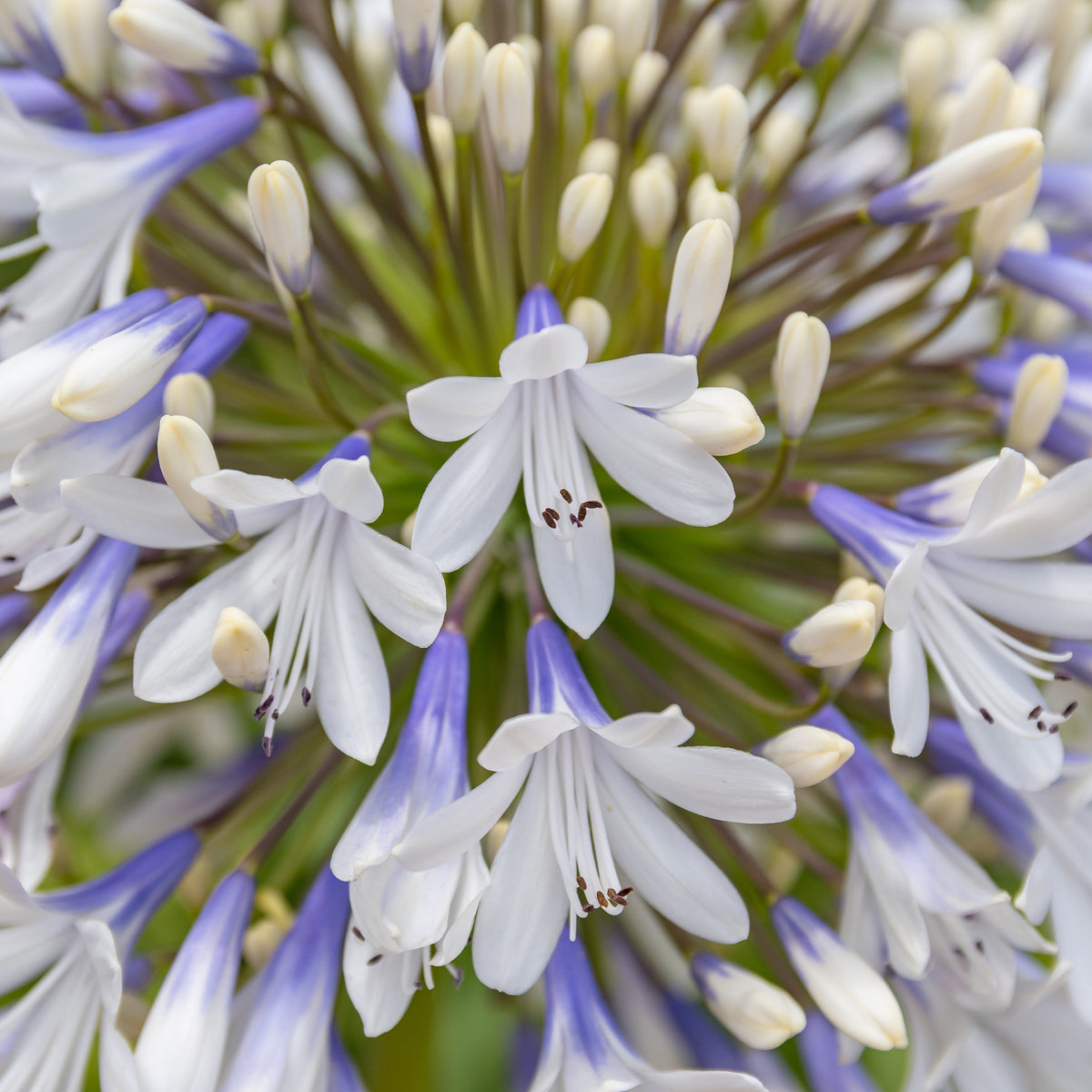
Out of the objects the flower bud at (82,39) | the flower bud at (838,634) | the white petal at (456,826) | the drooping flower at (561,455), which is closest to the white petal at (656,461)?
the drooping flower at (561,455)

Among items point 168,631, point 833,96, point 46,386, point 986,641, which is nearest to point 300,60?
point 833,96

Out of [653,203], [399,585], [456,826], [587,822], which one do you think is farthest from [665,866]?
[653,203]

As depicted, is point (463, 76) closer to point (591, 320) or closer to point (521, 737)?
point (591, 320)

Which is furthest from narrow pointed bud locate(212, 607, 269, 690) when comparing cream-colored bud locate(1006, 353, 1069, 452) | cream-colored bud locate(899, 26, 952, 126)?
cream-colored bud locate(899, 26, 952, 126)

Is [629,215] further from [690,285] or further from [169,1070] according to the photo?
[169,1070]

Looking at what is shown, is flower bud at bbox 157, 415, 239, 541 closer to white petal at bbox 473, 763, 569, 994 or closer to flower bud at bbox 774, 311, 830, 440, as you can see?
white petal at bbox 473, 763, 569, 994

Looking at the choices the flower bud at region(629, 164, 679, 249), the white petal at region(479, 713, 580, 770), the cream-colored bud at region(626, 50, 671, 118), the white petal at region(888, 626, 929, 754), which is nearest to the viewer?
the white petal at region(479, 713, 580, 770)

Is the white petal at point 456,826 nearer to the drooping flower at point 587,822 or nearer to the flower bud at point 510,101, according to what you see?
the drooping flower at point 587,822
